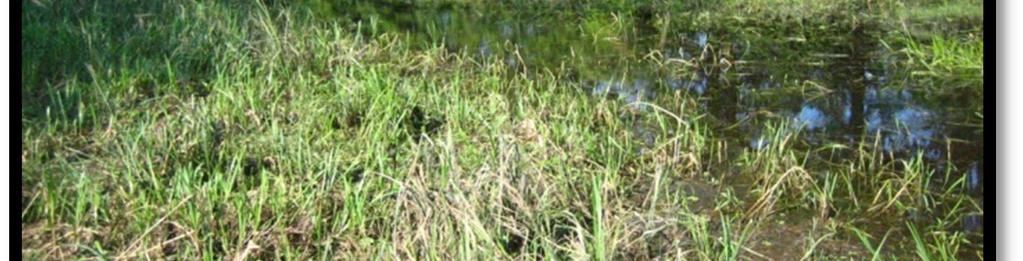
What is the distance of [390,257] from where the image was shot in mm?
2047

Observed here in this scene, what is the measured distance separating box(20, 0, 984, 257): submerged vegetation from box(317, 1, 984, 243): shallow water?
0.04 ft

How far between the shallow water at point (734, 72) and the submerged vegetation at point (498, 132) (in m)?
0.01

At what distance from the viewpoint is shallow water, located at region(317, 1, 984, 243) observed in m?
2.85

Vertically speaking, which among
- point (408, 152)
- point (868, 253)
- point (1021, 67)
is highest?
point (1021, 67)

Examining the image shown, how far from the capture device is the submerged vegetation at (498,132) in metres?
2.11

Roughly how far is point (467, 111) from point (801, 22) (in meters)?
1.65

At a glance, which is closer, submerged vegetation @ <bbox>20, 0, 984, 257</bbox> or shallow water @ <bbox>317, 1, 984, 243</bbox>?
submerged vegetation @ <bbox>20, 0, 984, 257</bbox>

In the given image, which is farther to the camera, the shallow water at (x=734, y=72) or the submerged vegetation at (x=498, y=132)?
the shallow water at (x=734, y=72)

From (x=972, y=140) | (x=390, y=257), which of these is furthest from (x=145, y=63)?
(x=972, y=140)

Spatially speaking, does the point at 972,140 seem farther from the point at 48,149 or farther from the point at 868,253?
the point at 48,149

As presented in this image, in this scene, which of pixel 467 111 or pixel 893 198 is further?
pixel 467 111

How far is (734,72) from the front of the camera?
3467 millimetres

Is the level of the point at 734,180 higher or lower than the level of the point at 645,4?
lower

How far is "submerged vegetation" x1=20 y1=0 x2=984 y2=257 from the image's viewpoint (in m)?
2.11
